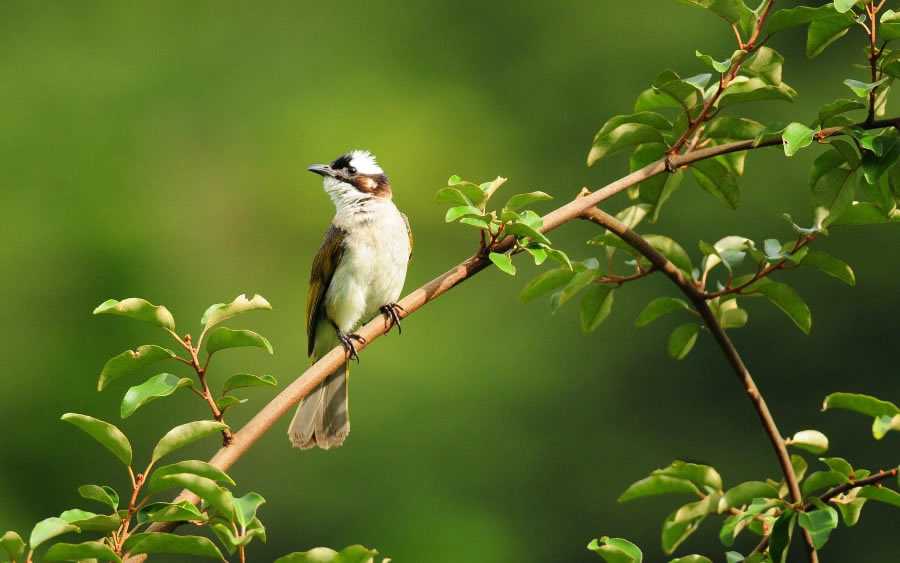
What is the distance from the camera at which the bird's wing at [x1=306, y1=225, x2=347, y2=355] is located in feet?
11.2

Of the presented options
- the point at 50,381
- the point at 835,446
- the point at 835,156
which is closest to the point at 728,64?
the point at 835,156

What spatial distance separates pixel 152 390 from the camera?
152 centimetres

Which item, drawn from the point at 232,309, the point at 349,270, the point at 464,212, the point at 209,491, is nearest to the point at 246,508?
the point at 209,491

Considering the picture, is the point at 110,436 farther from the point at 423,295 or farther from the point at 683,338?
the point at 683,338

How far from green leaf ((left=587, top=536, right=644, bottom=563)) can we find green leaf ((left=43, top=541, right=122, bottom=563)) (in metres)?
0.55

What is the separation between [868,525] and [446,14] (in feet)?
25.2

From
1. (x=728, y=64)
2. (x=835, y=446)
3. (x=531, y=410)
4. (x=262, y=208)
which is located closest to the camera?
(x=728, y=64)

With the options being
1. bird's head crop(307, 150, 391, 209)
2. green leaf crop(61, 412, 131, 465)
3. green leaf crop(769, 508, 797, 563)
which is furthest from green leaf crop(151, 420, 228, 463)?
bird's head crop(307, 150, 391, 209)

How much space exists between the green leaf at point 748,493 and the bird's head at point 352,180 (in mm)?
2113

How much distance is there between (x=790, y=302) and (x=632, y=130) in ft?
1.32

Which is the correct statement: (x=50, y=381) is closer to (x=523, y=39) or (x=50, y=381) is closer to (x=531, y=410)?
(x=531, y=410)

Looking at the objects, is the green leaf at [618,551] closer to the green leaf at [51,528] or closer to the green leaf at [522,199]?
the green leaf at [522,199]

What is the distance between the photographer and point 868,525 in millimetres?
10289

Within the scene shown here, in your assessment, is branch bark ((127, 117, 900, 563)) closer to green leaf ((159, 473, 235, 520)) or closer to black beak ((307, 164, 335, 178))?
green leaf ((159, 473, 235, 520))
